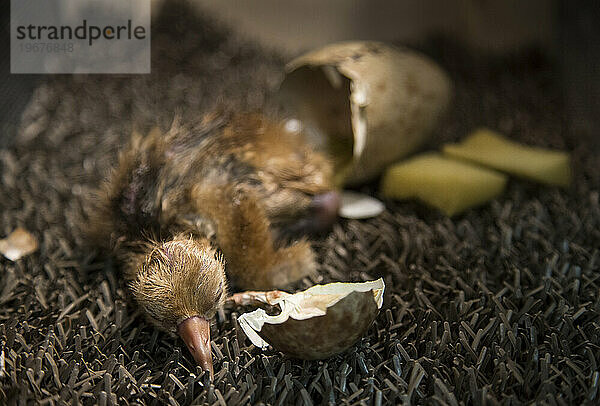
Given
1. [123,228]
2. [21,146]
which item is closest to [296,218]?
[123,228]

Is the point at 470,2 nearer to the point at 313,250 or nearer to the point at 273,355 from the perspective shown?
the point at 313,250

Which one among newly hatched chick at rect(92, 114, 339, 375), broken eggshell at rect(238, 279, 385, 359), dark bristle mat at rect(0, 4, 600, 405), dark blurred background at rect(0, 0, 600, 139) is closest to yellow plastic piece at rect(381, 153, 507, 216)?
dark bristle mat at rect(0, 4, 600, 405)

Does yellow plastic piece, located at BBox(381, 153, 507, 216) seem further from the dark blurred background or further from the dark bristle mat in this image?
the dark blurred background

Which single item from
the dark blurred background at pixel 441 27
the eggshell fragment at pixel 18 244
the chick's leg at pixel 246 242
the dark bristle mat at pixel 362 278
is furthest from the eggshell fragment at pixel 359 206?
the eggshell fragment at pixel 18 244

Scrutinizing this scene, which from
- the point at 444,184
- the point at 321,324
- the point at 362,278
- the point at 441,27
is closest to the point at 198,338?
the point at 321,324

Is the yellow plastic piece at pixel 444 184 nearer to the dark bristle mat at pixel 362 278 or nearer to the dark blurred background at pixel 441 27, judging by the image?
the dark bristle mat at pixel 362 278

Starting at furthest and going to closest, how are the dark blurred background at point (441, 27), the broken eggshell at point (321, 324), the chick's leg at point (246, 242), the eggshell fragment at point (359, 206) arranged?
the dark blurred background at point (441, 27)
the eggshell fragment at point (359, 206)
the chick's leg at point (246, 242)
the broken eggshell at point (321, 324)
